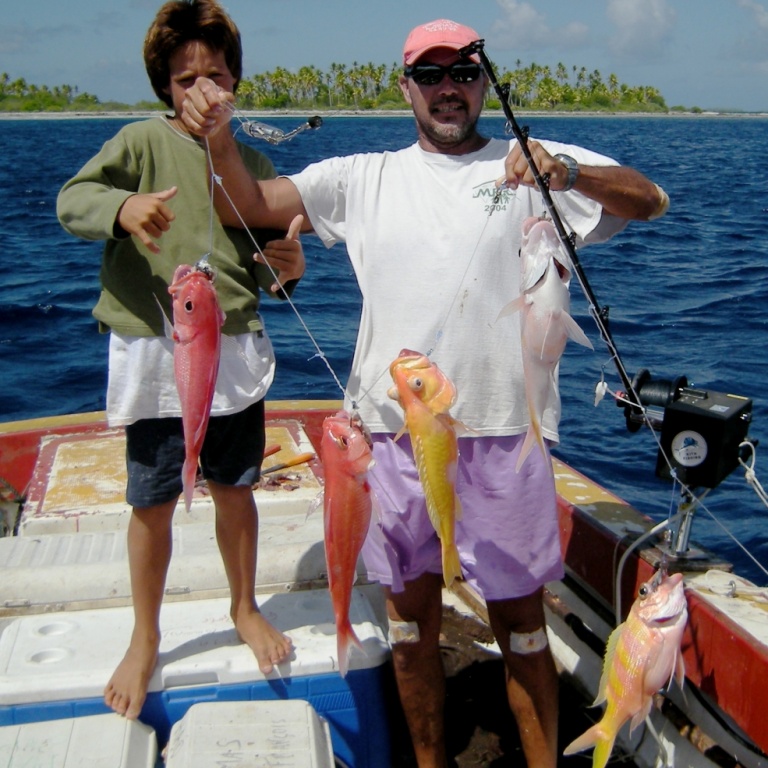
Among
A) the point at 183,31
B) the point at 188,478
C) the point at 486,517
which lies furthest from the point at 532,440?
the point at 183,31

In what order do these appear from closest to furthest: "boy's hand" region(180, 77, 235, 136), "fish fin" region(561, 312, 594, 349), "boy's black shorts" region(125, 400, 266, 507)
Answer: "fish fin" region(561, 312, 594, 349) < "boy's hand" region(180, 77, 235, 136) < "boy's black shorts" region(125, 400, 266, 507)

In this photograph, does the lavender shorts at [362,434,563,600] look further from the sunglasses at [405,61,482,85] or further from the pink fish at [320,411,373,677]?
the sunglasses at [405,61,482,85]

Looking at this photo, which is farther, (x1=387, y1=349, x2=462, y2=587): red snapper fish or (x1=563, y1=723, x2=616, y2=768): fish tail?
(x1=563, y1=723, x2=616, y2=768): fish tail

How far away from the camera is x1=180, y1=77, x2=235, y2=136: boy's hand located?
8.92 feet

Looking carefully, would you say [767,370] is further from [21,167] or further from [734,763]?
[21,167]

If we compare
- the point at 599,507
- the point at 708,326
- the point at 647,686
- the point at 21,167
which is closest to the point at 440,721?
the point at 647,686

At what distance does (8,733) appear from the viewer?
2781 millimetres

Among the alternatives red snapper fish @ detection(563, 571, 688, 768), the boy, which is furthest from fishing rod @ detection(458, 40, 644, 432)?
the boy

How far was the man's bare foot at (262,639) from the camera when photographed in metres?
3.15

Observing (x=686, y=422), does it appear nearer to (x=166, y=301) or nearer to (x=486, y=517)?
(x=486, y=517)

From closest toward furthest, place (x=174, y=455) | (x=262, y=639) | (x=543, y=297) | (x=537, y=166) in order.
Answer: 1. (x=543, y=297)
2. (x=537, y=166)
3. (x=174, y=455)
4. (x=262, y=639)

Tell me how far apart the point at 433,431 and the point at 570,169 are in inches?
35.3

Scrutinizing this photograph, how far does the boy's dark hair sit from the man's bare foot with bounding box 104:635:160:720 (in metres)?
1.87

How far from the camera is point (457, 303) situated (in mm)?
2979
